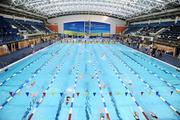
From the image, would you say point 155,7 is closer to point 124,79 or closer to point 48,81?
point 124,79

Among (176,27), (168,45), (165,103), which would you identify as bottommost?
(165,103)

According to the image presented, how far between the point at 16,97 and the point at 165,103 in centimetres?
663

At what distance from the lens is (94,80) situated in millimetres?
12242

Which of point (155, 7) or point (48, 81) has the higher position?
point (155, 7)

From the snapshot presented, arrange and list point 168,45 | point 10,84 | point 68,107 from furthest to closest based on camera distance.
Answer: point 168,45
point 10,84
point 68,107

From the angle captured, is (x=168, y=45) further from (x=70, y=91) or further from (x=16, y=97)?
(x=16, y=97)

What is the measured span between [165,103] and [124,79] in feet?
13.2

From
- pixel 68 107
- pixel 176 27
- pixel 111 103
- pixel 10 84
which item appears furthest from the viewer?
pixel 176 27

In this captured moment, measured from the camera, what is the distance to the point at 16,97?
363 inches

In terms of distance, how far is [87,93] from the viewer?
32.4 ft

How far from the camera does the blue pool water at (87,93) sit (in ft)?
25.3

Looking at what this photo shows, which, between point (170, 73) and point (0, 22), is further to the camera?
point (0, 22)

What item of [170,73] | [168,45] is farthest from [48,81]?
[168,45]

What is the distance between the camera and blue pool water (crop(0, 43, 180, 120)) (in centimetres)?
770
